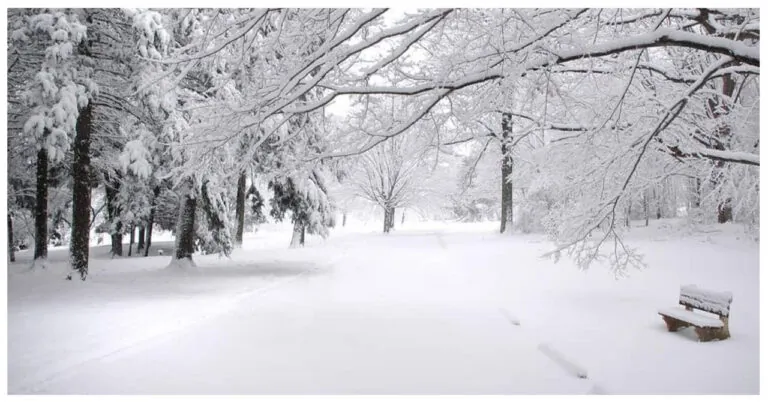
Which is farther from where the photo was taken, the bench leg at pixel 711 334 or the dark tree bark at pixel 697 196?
the dark tree bark at pixel 697 196

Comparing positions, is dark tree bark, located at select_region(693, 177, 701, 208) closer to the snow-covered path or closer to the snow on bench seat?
the snow on bench seat

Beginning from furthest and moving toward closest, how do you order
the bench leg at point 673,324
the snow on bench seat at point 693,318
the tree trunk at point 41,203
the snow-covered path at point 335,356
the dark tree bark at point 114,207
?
the dark tree bark at point 114,207 → the tree trunk at point 41,203 → the bench leg at point 673,324 → the snow on bench seat at point 693,318 → the snow-covered path at point 335,356

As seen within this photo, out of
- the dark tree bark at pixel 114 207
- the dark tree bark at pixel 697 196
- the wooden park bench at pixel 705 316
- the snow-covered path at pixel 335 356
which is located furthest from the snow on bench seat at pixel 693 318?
the dark tree bark at pixel 114 207

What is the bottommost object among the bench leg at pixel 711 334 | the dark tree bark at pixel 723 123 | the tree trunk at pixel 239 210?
the bench leg at pixel 711 334

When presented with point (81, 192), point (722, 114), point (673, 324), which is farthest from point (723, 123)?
point (81, 192)

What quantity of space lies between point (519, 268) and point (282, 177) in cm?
553

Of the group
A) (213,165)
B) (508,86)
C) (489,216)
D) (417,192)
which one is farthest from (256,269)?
(489,216)

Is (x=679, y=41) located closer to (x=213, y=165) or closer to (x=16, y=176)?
(x=213, y=165)

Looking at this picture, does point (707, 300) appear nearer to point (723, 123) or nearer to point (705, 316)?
point (705, 316)

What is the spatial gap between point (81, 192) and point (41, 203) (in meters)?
0.52

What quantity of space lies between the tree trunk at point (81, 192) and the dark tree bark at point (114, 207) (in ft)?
3.12

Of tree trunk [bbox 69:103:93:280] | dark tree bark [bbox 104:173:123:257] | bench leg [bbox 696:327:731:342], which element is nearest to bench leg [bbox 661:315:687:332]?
bench leg [bbox 696:327:731:342]

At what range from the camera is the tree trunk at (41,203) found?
5750 mm

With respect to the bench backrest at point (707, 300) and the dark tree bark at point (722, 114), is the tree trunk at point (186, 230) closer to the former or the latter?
the bench backrest at point (707, 300)
